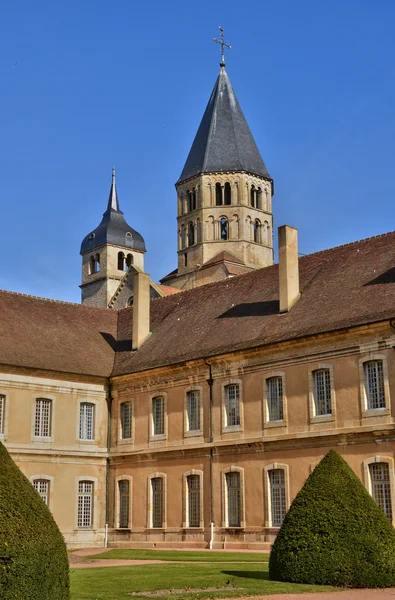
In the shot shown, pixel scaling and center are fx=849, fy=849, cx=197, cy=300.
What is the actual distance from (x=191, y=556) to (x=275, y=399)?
5.97m

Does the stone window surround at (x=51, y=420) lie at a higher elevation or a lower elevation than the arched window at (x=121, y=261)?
lower

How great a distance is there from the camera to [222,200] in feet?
224

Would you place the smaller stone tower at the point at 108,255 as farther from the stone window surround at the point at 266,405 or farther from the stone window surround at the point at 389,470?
the stone window surround at the point at 389,470

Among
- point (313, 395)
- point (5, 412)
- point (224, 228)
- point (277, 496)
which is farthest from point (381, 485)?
point (224, 228)

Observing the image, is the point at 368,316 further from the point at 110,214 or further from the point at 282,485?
the point at 110,214

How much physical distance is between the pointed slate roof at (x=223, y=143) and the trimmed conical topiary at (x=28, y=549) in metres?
57.9

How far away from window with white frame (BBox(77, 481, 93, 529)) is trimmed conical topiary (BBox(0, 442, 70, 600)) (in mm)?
21828

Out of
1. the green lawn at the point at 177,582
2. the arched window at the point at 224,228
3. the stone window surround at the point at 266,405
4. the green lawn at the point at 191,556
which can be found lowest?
the green lawn at the point at 177,582

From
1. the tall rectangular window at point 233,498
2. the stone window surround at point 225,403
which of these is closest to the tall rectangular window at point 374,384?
the stone window surround at point 225,403

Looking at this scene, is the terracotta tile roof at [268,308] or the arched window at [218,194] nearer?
the terracotta tile roof at [268,308]

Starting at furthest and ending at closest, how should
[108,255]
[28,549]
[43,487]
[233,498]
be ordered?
[108,255] < [43,487] < [233,498] < [28,549]

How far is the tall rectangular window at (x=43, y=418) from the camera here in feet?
104

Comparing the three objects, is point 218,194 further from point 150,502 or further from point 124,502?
point 150,502

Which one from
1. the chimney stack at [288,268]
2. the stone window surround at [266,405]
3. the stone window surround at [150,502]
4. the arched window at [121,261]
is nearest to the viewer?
the stone window surround at [266,405]
